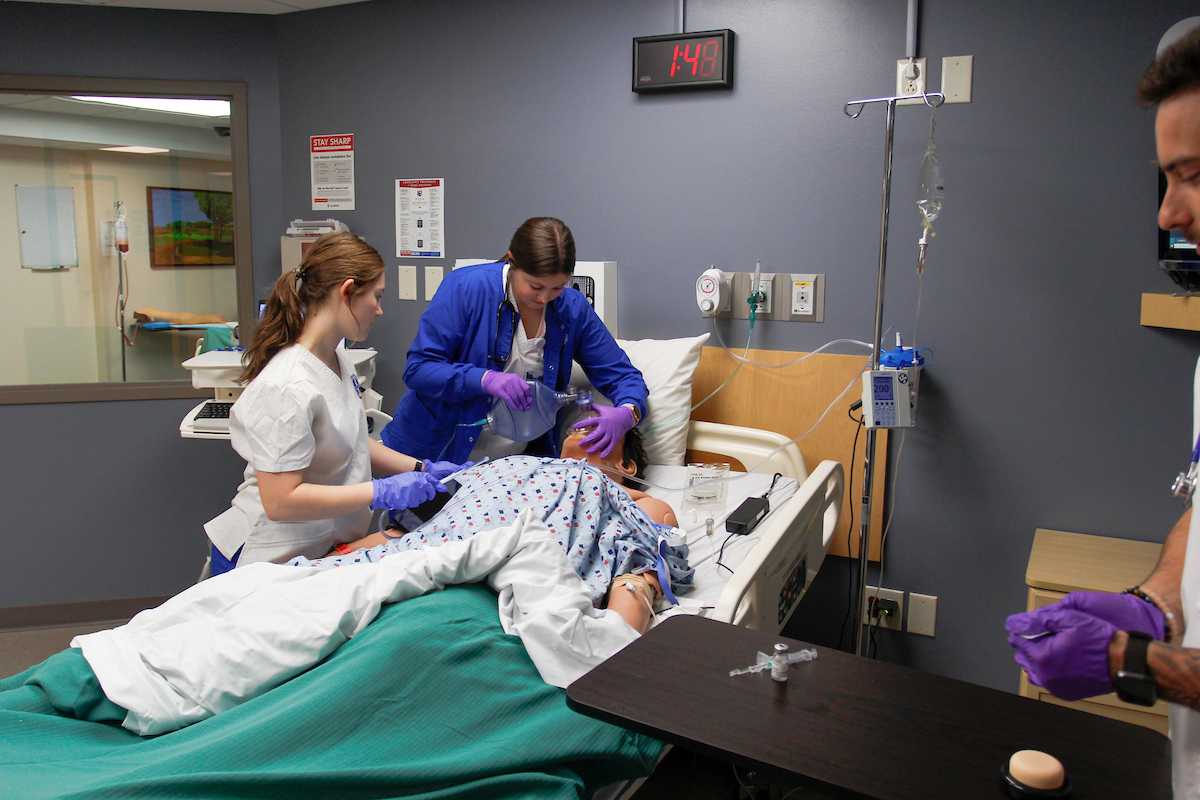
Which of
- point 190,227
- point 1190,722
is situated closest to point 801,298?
point 1190,722

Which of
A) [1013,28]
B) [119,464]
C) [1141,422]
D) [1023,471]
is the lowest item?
[119,464]

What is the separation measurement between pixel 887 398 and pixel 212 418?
2225 millimetres

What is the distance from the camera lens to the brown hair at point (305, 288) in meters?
1.89

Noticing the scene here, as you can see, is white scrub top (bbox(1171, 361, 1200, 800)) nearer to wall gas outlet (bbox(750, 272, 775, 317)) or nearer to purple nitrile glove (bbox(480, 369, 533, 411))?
purple nitrile glove (bbox(480, 369, 533, 411))

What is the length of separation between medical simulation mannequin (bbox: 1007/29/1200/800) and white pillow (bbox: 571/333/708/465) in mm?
1763

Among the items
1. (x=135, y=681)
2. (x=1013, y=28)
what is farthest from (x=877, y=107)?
(x=135, y=681)

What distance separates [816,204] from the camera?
2.61 metres

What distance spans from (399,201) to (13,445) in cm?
179

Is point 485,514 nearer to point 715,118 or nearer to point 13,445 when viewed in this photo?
point 715,118

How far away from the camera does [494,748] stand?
1225 millimetres

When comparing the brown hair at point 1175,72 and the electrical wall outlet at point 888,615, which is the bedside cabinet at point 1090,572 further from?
the brown hair at point 1175,72

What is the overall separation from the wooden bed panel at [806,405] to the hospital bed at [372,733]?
1252mm

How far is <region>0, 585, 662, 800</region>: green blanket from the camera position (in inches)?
41.8

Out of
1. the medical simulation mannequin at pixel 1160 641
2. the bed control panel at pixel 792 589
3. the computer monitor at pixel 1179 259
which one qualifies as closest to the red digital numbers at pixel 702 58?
the computer monitor at pixel 1179 259
